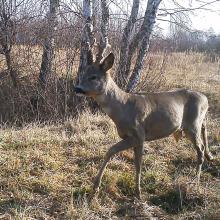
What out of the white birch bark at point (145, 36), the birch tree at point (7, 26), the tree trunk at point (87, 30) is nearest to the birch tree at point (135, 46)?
the white birch bark at point (145, 36)

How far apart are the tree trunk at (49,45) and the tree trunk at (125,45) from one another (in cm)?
199

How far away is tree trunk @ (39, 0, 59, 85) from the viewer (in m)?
10.5

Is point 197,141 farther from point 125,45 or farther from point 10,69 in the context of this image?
point 10,69

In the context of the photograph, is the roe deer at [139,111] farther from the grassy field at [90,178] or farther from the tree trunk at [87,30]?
the tree trunk at [87,30]

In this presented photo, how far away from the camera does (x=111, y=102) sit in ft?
21.6

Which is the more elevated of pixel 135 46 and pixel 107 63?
pixel 135 46

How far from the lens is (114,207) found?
6129 millimetres

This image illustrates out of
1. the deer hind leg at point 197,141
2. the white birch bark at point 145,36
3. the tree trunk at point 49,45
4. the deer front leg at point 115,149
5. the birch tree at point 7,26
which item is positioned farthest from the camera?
the white birch bark at point 145,36

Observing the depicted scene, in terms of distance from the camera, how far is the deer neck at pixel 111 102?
21.4 ft

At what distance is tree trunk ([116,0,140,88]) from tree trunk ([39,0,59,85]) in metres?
1.99

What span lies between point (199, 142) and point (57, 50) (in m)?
4.61

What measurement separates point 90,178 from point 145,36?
18.3 ft

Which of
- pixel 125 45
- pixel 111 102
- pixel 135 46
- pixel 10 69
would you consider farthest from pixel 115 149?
pixel 135 46

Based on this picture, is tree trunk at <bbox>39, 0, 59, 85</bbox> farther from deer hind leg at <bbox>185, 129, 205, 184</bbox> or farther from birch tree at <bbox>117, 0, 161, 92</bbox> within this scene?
deer hind leg at <bbox>185, 129, 205, 184</bbox>
